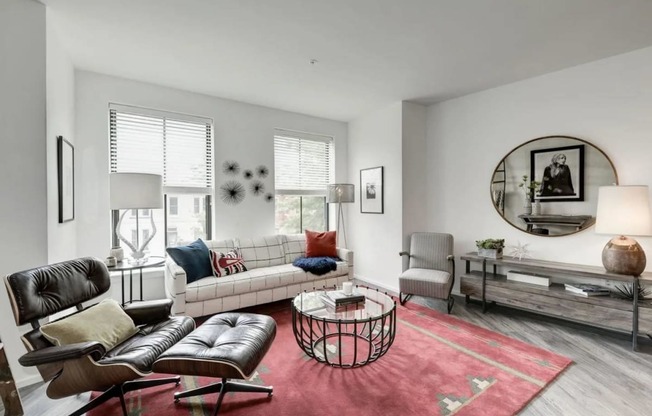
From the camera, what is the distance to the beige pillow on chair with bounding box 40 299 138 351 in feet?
5.68

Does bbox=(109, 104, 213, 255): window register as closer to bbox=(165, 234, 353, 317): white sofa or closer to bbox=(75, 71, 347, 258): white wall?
bbox=(75, 71, 347, 258): white wall

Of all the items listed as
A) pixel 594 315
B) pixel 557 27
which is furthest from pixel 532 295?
pixel 557 27

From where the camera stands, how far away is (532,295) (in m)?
3.15

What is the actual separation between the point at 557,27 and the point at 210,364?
3543 mm

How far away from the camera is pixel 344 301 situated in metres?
2.56

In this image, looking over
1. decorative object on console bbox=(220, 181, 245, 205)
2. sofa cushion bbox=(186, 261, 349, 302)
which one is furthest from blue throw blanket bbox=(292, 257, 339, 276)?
decorative object on console bbox=(220, 181, 245, 205)

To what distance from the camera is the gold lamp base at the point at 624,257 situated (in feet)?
8.63

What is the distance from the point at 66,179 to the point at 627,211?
493 cm

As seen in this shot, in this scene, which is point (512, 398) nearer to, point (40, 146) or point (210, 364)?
point (210, 364)

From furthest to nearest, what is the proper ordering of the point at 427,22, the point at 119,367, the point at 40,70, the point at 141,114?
1. the point at 141,114
2. the point at 427,22
3. the point at 40,70
4. the point at 119,367

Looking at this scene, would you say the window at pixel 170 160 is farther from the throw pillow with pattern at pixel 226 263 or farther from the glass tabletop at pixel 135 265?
the throw pillow with pattern at pixel 226 263

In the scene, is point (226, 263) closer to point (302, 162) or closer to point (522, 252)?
point (302, 162)

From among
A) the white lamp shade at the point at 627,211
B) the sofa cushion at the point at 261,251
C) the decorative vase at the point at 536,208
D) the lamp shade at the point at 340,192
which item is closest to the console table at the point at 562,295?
the white lamp shade at the point at 627,211

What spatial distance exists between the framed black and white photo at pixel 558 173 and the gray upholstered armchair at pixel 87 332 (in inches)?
150
